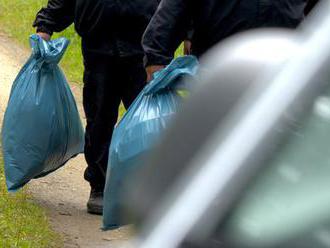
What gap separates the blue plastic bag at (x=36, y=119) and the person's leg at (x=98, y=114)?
0.58 ft

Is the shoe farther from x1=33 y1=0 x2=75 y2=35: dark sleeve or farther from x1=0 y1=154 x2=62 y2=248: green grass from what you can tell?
x1=33 y1=0 x2=75 y2=35: dark sleeve

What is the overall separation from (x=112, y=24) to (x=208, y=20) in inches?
50.0

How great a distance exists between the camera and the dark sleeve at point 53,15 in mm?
6070

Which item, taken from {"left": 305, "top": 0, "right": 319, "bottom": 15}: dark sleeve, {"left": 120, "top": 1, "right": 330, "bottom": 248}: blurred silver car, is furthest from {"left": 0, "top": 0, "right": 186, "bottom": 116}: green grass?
{"left": 120, "top": 1, "right": 330, "bottom": 248}: blurred silver car

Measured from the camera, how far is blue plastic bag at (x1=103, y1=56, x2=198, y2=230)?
4.47 metres

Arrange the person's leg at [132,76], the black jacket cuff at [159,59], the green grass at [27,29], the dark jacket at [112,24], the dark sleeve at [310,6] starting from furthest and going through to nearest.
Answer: the green grass at [27,29], the person's leg at [132,76], the dark jacket at [112,24], the dark sleeve at [310,6], the black jacket cuff at [159,59]

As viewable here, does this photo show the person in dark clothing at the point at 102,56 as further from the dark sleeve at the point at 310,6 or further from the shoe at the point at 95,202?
the dark sleeve at the point at 310,6

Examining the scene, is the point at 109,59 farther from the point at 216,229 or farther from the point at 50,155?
the point at 216,229

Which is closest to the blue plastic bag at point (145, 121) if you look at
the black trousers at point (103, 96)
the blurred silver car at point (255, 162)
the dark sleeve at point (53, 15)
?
the black trousers at point (103, 96)

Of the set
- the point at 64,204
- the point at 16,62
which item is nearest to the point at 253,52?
the point at 64,204

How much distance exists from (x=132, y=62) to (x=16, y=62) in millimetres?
5051

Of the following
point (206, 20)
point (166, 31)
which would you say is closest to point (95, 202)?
point (166, 31)

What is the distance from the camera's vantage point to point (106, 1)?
5.77 meters

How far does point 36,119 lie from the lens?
19.2 feet
